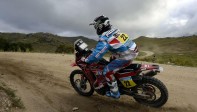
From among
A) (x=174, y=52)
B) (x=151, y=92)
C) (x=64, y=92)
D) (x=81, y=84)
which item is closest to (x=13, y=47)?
(x=64, y=92)

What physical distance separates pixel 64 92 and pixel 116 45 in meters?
2.67

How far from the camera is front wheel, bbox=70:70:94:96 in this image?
855 cm

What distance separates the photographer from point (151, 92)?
7227 millimetres

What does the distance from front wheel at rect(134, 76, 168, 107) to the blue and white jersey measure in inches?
28.3

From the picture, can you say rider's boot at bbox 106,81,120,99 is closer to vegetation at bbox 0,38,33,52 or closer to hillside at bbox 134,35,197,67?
hillside at bbox 134,35,197,67

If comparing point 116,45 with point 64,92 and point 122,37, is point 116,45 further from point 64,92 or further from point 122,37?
point 64,92

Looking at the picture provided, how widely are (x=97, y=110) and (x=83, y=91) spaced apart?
60.0 inches

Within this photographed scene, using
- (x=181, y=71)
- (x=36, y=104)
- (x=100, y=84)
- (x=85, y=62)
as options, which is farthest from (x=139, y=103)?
(x=181, y=71)

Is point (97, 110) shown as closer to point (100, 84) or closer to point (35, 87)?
point (100, 84)

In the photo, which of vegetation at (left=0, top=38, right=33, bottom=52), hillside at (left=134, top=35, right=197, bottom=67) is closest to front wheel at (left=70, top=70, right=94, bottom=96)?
hillside at (left=134, top=35, right=197, bottom=67)

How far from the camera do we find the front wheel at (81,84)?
8551mm

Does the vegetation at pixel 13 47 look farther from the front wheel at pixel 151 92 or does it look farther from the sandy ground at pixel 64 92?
the front wheel at pixel 151 92

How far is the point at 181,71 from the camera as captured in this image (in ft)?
42.2

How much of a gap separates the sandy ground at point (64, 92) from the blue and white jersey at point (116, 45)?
4.36 ft
